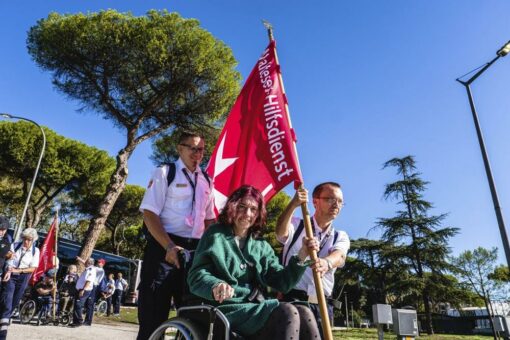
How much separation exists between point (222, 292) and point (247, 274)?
365mm

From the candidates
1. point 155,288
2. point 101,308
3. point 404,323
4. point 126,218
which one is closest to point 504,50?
point 404,323

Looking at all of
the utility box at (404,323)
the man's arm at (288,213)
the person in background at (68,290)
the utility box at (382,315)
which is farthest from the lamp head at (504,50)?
the person in background at (68,290)

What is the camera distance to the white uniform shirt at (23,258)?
6.01 m

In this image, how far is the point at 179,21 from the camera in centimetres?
1639

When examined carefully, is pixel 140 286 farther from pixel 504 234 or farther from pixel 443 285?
pixel 443 285

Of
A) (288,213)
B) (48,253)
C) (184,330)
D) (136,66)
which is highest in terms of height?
(136,66)

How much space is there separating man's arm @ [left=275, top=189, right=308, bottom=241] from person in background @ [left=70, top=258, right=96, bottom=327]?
26.9 feet

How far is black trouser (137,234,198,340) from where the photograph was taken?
2.78m

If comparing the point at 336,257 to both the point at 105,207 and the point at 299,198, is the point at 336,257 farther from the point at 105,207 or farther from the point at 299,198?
the point at 105,207

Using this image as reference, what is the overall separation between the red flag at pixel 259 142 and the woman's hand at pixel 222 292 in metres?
1.03

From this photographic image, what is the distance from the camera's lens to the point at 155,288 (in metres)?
2.80

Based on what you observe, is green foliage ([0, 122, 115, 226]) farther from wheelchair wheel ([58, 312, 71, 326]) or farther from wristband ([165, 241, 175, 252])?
wristband ([165, 241, 175, 252])

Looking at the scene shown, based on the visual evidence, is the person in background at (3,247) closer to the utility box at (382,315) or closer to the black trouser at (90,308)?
the utility box at (382,315)

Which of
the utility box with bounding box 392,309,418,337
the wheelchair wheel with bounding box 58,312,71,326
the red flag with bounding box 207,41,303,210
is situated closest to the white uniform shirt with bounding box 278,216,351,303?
the red flag with bounding box 207,41,303,210
